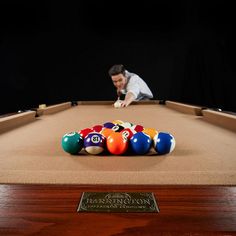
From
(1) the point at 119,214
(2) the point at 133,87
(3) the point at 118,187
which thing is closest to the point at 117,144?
(3) the point at 118,187

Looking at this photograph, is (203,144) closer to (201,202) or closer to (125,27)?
(201,202)

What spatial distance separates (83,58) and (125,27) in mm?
1023

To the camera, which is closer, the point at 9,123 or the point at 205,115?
the point at 9,123

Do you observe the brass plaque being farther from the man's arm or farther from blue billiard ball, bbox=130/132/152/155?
the man's arm

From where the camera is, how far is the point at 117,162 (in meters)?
1.00

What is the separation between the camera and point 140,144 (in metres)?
1.11

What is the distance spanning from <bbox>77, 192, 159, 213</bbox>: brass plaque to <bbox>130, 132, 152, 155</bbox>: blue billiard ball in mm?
447

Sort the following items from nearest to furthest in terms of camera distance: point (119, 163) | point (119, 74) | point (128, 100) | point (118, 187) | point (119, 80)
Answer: point (118, 187) → point (119, 163) → point (128, 100) → point (119, 74) → point (119, 80)

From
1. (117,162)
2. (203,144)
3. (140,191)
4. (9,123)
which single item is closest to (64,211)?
(140,191)

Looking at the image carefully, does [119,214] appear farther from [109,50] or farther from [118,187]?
[109,50]

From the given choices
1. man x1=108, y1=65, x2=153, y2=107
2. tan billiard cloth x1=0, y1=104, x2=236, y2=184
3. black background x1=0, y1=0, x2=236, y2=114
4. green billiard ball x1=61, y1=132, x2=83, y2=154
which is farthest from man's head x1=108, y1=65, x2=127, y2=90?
green billiard ball x1=61, y1=132, x2=83, y2=154

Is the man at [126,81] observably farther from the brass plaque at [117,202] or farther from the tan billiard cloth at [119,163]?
the brass plaque at [117,202]

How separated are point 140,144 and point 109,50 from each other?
493 centimetres

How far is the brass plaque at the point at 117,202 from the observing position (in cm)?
60
